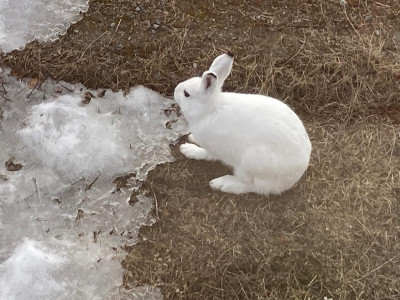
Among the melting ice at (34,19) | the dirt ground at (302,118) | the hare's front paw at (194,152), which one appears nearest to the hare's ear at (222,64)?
the hare's front paw at (194,152)

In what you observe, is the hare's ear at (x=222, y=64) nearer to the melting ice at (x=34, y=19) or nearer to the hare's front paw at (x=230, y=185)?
the hare's front paw at (x=230, y=185)

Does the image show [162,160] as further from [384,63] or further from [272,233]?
[384,63]

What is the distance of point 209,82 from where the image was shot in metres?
3.78

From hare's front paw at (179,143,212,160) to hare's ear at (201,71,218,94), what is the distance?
69 cm

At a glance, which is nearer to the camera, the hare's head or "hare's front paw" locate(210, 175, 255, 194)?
the hare's head

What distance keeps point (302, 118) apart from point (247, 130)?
107 cm

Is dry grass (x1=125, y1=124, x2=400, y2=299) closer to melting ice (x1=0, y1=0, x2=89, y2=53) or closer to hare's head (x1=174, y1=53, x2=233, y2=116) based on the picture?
hare's head (x1=174, y1=53, x2=233, y2=116)

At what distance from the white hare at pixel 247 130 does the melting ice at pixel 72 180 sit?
26.1 inches

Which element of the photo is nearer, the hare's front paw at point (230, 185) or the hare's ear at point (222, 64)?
the hare's ear at point (222, 64)

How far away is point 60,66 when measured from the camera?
4.80 meters

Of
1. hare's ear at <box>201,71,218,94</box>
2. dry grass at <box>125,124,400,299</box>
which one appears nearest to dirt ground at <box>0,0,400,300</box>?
dry grass at <box>125,124,400,299</box>

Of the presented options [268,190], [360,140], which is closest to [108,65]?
[268,190]

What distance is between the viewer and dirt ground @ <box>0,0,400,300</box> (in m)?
3.98

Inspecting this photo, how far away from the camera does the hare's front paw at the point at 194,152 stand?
4414mm
